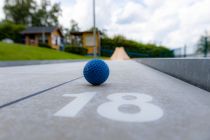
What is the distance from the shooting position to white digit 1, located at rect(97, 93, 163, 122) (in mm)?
2166

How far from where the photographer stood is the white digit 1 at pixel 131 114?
7.11ft

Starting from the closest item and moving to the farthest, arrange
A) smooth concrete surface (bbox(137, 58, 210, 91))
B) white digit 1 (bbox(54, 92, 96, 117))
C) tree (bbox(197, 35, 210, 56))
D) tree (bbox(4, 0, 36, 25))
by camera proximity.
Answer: white digit 1 (bbox(54, 92, 96, 117)) < smooth concrete surface (bbox(137, 58, 210, 91)) < tree (bbox(197, 35, 210, 56)) < tree (bbox(4, 0, 36, 25))

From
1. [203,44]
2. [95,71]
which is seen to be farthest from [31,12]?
[95,71]

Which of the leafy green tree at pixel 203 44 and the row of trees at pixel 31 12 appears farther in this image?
the row of trees at pixel 31 12

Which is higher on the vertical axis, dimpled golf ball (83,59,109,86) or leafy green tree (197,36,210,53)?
leafy green tree (197,36,210,53)

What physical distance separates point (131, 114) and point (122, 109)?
21 cm

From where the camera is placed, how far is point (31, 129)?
6.10 feet

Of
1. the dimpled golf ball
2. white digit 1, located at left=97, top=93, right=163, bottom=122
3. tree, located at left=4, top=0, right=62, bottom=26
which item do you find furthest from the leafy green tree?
tree, located at left=4, top=0, right=62, bottom=26

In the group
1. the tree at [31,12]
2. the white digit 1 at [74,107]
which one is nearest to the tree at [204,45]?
the white digit 1 at [74,107]

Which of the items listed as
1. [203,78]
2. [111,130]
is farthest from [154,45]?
[111,130]

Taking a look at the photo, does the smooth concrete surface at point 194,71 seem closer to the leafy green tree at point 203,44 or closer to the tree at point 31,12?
the leafy green tree at point 203,44

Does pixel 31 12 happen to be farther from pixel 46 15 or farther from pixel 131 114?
pixel 131 114

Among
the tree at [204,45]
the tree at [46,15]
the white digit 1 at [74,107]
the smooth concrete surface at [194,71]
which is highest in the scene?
the tree at [46,15]

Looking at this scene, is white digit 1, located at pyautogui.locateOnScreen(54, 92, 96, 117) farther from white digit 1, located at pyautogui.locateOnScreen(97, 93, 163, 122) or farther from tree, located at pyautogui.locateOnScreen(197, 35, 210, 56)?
tree, located at pyautogui.locateOnScreen(197, 35, 210, 56)
